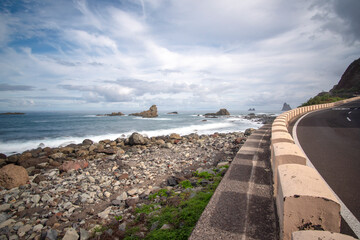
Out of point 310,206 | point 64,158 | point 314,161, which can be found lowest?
point 64,158

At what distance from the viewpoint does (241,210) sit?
2496 mm

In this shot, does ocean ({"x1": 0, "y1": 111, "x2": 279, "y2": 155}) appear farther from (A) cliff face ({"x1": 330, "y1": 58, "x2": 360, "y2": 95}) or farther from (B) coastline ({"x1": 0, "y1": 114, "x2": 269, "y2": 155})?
(A) cliff face ({"x1": 330, "y1": 58, "x2": 360, "y2": 95})

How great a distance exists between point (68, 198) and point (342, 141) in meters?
10.7

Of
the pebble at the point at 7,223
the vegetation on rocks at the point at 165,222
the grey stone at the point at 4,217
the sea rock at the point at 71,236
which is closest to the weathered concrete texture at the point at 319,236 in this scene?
the vegetation on rocks at the point at 165,222

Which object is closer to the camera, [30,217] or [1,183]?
[30,217]

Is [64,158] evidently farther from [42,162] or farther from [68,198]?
[68,198]

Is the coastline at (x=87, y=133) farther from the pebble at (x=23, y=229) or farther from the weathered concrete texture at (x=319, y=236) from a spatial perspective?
the weathered concrete texture at (x=319, y=236)

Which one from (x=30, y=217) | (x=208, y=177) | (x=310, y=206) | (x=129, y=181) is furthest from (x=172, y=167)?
(x=310, y=206)

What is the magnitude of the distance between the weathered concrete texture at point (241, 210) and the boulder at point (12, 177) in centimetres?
895

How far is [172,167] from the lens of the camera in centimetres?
848

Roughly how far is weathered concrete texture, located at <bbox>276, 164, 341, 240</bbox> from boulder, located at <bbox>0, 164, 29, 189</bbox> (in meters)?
9.98

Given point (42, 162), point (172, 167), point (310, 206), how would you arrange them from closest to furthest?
point (310, 206), point (172, 167), point (42, 162)

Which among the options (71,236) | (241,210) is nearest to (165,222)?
(241,210)

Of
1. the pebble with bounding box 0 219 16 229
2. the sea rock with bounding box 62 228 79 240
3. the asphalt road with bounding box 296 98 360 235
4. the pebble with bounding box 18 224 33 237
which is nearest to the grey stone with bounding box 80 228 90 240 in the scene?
the sea rock with bounding box 62 228 79 240
